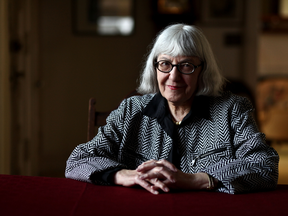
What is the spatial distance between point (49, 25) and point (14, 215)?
303 centimetres

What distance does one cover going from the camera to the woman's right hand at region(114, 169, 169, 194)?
1.09 m

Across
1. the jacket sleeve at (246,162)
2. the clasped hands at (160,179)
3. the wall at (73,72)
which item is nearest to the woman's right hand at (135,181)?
the clasped hands at (160,179)

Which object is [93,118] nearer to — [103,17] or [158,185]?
[158,185]

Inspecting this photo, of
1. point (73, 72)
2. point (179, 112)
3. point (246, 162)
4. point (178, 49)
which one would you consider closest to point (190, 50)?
point (178, 49)

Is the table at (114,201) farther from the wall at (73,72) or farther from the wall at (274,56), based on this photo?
the wall at (274,56)

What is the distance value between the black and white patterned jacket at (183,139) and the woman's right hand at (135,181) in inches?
2.6

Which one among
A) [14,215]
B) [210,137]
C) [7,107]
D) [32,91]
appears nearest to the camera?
[14,215]

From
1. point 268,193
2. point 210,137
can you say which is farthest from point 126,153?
point 268,193

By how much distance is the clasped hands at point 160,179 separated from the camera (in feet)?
3.65

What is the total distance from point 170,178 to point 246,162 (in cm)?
32

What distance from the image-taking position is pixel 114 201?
3.24 ft

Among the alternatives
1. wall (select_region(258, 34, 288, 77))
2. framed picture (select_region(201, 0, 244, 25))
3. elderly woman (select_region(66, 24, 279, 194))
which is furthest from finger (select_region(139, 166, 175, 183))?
wall (select_region(258, 34, 288, 77))

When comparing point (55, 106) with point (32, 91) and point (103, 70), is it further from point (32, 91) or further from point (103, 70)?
point (103, 70)

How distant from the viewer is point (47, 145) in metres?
3.70
